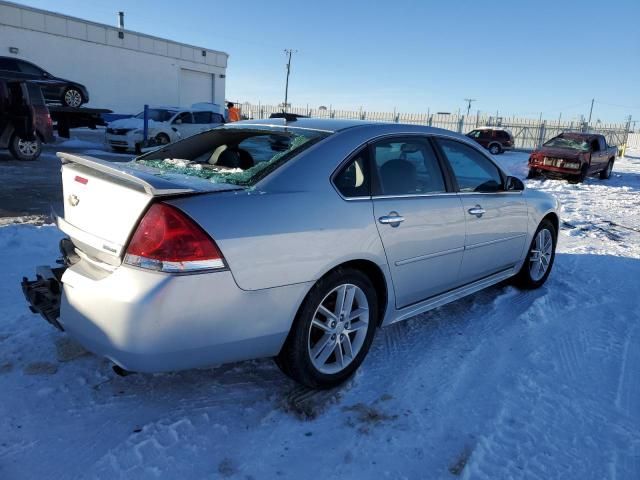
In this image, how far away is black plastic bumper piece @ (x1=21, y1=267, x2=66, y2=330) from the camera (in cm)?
254

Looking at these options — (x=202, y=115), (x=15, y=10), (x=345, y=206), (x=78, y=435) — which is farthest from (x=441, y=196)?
(x=15, y=10)

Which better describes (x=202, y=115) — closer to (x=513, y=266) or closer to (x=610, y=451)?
(x=513, y=266)

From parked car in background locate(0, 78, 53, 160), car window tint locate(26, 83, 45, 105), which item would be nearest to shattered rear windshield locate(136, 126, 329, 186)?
A: parked car in background locate(0, 78, 53, 160)

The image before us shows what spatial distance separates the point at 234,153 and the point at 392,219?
43.5 inches

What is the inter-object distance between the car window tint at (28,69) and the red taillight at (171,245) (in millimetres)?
18472

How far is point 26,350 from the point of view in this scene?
2.98 metres

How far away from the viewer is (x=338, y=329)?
9.18ft

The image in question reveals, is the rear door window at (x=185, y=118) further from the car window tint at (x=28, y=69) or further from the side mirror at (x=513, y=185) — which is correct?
the side mirror at (x=513, y=185)

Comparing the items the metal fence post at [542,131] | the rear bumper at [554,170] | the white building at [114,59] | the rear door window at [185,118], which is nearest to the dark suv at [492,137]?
the rear bumper at [554,170]

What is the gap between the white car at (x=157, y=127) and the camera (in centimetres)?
1518

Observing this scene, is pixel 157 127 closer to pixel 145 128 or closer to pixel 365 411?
pixel 145 128

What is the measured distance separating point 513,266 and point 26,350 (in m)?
3.82

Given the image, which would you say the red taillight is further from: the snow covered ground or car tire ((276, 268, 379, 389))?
the snow covered ground

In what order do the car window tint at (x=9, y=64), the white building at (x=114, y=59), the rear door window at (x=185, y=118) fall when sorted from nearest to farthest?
the car window tint at (x=9, y=64)
the rear door window at (x=185, y=118)
the white building at (x=114, y=59)
